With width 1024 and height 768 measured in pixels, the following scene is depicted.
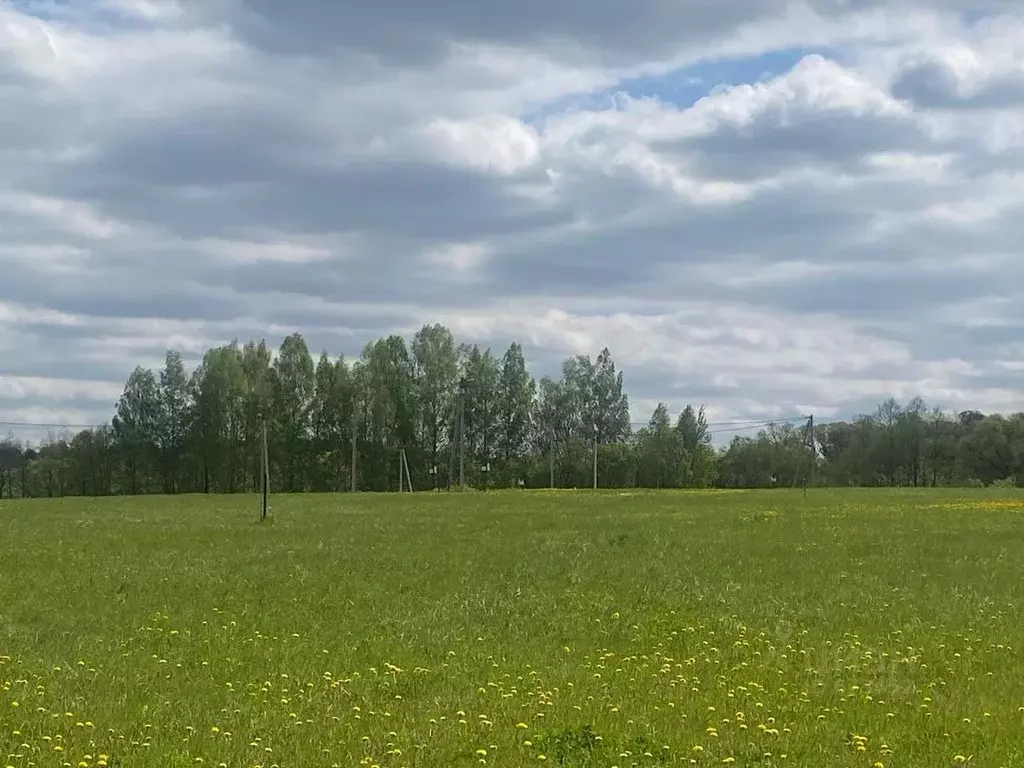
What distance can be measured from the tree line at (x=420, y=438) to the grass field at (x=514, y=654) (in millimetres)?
91240

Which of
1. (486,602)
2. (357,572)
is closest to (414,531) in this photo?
(357,572)

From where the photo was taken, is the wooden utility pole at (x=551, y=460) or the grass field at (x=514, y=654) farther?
the wooden utility pole at (x=551, y=460)

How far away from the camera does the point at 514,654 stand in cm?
1503

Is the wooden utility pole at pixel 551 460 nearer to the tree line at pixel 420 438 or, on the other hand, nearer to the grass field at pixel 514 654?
the tree line at pixel 420 438

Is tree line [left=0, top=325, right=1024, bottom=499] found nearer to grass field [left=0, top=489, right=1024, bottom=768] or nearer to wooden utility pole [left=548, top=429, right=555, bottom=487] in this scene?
wooden utility pole [left=548, top=429, right=555, bottom=487]

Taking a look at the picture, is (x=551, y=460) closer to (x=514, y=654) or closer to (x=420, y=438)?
(x=420, y=438)

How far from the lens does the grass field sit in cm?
1026

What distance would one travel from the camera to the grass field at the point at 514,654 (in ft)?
33.7

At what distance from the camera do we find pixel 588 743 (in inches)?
397

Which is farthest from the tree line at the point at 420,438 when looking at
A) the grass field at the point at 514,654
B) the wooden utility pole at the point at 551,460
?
the grass field at the point at 514,654

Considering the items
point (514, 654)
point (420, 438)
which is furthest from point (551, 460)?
point (514, 654)

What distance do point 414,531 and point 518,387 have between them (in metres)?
95.4

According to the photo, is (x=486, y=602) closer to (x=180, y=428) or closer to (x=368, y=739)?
(x=368, y=739)

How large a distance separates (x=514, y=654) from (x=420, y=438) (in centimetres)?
11241
